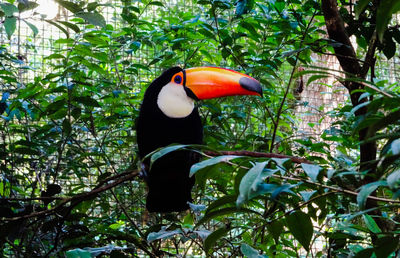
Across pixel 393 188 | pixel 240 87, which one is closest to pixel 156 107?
pixel 240 87

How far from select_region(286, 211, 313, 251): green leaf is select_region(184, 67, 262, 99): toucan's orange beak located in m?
0.95

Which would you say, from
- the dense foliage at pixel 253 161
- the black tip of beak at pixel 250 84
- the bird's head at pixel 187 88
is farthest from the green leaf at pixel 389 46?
the bird's head at pixel 187 88

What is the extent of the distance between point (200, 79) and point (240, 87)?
224 mm

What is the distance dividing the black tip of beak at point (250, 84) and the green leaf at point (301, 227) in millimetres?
918

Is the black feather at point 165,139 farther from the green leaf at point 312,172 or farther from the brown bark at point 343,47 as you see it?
the green leaf at point 312,172

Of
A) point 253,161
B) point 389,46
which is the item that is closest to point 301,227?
point 253,161

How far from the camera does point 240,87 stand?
5.81 feet

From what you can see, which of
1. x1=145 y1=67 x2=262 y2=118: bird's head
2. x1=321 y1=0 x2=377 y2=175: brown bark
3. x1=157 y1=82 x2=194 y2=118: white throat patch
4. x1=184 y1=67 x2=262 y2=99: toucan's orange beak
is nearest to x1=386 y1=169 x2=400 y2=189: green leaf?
x1=321 y1=0 x2=377 y2=175: brown bark

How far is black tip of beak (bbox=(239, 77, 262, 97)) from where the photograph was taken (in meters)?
1.63

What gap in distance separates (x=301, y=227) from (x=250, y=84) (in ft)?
3.16

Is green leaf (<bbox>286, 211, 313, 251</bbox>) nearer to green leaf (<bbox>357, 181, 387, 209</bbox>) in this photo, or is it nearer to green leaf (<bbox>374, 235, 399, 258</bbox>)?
green leaf (<bbox>374, 235, 399, 258</bbox>)

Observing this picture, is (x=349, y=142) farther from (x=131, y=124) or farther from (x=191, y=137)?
(x=131, y=124)

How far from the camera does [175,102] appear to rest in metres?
1.94

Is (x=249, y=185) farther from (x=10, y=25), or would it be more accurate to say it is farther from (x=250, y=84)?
(x=250, y=84)
